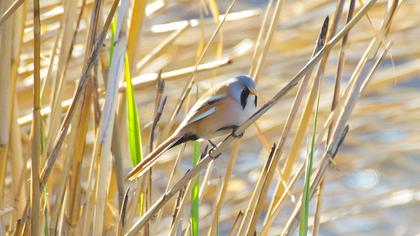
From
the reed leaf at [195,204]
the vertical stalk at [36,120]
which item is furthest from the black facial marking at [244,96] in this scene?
the vertical stalk at [36,120]

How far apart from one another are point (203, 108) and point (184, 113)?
0.80m

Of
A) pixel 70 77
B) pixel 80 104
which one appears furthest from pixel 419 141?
pixel 80 104

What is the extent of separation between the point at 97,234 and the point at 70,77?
1.33 metres

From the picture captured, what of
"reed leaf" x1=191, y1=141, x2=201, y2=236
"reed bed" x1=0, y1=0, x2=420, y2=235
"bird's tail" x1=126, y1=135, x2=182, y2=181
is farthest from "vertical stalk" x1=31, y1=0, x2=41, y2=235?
"reed leaf" x1=191, y1=141, x2=201, y2=236

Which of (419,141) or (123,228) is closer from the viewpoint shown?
(123,228)

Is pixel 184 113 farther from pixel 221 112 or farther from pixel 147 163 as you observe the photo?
pixel 147 163

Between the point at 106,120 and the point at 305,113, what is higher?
the point at 106,120

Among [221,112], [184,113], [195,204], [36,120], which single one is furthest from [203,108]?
A: [184,113]

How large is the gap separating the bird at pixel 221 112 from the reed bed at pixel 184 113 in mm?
37

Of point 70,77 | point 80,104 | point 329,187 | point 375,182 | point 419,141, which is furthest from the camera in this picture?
point 375,182

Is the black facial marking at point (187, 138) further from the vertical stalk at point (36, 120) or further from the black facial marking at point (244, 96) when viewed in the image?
the vertical stalk at point (36, 120)

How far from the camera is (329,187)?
11.1ft

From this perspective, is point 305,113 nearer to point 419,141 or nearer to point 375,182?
point 419,141

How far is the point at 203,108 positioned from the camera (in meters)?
1.42
